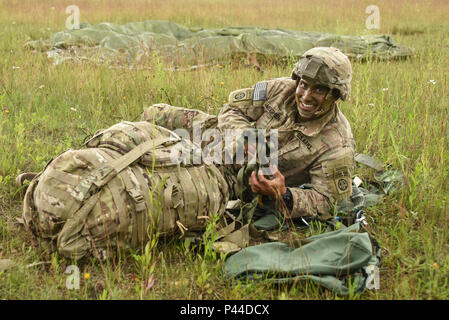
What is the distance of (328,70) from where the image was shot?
3.39 meters

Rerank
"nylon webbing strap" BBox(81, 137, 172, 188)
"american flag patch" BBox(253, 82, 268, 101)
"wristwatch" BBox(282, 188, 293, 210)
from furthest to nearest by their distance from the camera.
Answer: "american flag patch" BBox(253, 82, 268, 101), "wristwatch" BBox(282, 188, 293, 210), "nylon webbing strap" BBox(81, 137, 172, 188)

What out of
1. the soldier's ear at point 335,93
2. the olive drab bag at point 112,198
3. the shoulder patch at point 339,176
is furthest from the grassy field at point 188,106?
the soldier's ear at point 335,93

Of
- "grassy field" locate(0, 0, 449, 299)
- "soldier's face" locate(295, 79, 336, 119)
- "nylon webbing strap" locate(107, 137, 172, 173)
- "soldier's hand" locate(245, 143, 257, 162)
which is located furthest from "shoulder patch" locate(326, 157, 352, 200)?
"nylon webbing strap" locate(107, 137, 172, 173)

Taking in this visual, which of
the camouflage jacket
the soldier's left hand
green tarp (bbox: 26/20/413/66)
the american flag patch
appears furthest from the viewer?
green tarp (bbox: 26/20/413/66)

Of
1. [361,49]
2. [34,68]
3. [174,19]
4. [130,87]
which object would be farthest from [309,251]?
[174,19]

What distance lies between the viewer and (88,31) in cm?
815

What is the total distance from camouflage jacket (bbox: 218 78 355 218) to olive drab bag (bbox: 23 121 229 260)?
0.89 meters

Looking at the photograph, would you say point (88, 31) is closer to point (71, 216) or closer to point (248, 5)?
point (71, 216)

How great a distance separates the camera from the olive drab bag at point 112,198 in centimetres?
268

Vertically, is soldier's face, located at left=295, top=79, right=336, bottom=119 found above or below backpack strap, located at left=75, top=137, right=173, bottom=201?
above

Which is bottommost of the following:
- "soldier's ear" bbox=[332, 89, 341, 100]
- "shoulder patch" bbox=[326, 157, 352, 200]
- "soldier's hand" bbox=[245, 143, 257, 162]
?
"shoulder patch" bbox=[326, 157, 352, 200]

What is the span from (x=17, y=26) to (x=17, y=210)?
8.10 metres

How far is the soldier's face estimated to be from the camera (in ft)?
11.5

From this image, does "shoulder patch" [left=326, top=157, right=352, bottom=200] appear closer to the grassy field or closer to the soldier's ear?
the grassy field
